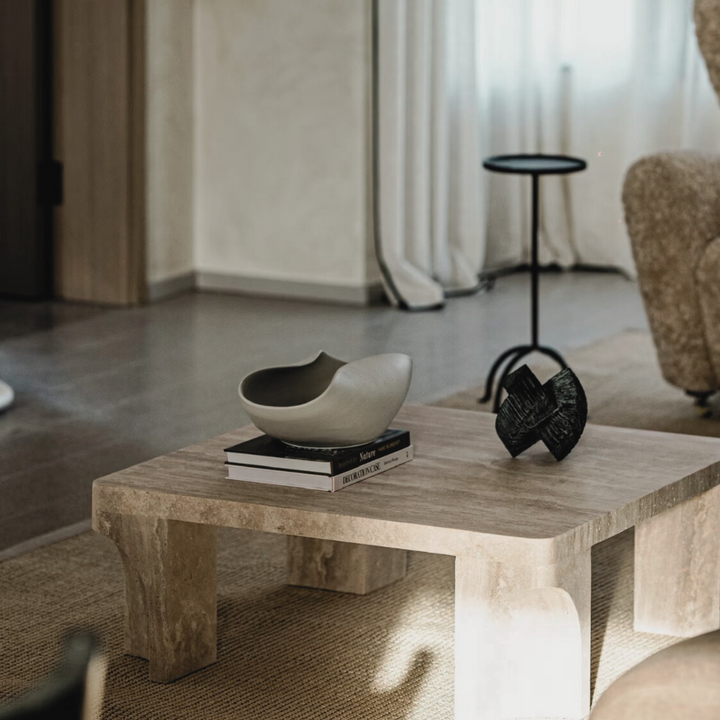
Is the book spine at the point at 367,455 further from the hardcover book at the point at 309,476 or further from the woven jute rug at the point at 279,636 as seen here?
the woven jute rug at the point at 279,636

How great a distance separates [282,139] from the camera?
16.0 ft

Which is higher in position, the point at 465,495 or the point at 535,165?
the point at 535,165

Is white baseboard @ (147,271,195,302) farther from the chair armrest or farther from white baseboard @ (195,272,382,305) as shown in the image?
the chair armrest

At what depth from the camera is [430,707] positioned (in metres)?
Answer: 1.62

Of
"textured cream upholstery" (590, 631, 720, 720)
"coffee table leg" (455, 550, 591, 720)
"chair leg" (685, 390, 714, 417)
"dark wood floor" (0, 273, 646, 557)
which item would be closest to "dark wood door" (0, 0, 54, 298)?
"dark wood floor" (0, 273, 646, 557)

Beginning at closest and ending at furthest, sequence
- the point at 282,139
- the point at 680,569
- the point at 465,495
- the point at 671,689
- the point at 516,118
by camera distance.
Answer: the point at 671,689
the point at 465,495
the point at 680,569
the point at 282,139
the point at 516,118

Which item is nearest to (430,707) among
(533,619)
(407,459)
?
(533,619)

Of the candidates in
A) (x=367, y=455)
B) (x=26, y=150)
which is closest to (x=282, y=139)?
(x=26, y=150)

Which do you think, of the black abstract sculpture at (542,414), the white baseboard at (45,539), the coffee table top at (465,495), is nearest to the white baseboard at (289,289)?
the white baseboard at (45,539)

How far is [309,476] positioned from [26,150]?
3.46 metres

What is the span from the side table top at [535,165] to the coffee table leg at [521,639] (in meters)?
1.68

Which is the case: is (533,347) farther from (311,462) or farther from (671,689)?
(671,689)

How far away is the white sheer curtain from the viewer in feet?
15.5

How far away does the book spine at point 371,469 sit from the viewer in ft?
5.26
